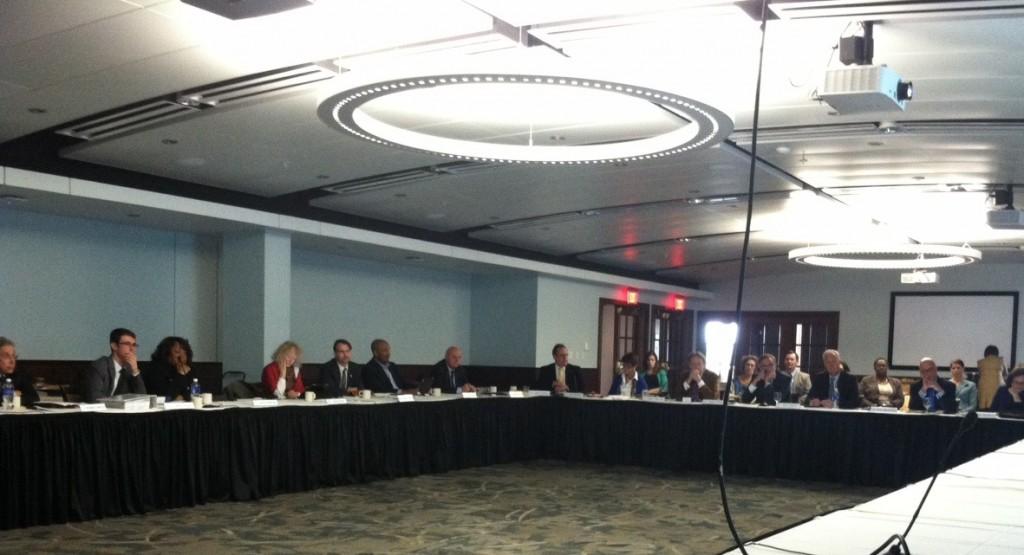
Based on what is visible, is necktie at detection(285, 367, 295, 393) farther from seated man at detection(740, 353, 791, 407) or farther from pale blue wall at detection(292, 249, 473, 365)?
seated man at detection(740, 353, 791, 407)

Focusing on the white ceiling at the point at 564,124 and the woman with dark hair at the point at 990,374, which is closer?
the white ceiling at the point at 564,124

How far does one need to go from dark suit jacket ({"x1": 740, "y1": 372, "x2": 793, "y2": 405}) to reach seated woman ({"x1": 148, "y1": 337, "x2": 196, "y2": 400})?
5437 millimetres

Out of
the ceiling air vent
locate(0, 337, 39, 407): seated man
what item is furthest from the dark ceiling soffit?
locate(0, 337, 39, 407): seated man

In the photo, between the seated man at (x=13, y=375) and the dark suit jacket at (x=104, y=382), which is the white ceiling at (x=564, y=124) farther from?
the dark suit jacket at (x=104, y=382)

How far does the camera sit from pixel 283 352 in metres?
8.73

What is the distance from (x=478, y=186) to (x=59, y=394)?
4.67 meters

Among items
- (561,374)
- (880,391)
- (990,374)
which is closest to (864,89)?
(880,391)

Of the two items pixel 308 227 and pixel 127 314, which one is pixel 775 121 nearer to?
pixel 308 227

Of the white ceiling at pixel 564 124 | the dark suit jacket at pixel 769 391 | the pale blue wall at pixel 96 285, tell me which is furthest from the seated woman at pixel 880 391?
the pale blue wall at pixel 96 285

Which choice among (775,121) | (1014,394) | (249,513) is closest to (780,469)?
(1014,394)

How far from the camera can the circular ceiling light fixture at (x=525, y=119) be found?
608cm

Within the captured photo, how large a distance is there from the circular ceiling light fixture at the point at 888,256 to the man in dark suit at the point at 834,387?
2.55 meters

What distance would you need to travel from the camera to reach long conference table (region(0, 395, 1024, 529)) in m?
6.32

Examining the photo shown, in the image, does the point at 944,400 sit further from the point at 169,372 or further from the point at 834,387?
the point at 169,372
